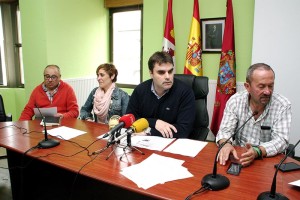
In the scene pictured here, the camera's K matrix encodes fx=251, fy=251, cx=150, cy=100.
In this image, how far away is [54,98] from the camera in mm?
2654

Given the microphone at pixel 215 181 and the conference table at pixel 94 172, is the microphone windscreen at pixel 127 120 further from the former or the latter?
the microphone at pixel 215 181

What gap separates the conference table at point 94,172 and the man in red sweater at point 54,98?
42 centimetres

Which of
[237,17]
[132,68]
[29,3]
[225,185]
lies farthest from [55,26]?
[225,185]

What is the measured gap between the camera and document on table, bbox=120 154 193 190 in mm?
1144

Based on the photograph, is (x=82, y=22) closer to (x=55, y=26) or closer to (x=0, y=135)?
(x=55, y=26)

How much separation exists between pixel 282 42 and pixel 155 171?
7.70 feet

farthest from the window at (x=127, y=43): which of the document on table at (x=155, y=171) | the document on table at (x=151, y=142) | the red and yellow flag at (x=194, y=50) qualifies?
Answer: the document on table at (x=155, y=171)

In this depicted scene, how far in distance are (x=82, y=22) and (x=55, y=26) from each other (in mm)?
548

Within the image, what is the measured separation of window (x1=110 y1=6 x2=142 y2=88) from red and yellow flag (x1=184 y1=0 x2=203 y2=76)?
111cm

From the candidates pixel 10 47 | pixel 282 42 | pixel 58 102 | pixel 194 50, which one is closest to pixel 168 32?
pixel 194 50

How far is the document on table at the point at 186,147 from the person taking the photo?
4.84 ft

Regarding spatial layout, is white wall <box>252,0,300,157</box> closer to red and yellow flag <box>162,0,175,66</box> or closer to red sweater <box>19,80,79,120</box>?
red and yellow flag <box>162,0,175,66</box>

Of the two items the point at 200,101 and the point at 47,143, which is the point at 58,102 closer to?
the point at 47,143

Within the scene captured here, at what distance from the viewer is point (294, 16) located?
8.90ft
